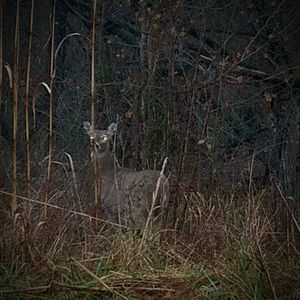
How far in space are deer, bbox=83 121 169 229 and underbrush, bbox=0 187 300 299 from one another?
0.21 metres

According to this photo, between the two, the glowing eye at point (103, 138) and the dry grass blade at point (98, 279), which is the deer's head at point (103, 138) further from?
the dry grass blade at point (98, 279)

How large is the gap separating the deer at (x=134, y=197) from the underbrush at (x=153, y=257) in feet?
0.68

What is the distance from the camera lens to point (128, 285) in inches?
204

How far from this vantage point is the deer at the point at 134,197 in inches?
252

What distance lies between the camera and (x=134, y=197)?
22.6 feet

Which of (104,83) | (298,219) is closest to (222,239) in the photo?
(298,219)

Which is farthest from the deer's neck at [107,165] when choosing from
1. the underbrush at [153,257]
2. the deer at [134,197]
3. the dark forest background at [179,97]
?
the underbrush at [153,257]

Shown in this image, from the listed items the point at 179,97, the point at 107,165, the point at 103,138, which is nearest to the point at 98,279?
the point at 179,97

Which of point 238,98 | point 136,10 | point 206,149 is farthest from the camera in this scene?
point 136,10

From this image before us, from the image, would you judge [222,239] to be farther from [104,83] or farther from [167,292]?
[104,83]

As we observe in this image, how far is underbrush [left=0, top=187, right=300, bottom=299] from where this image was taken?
4.92m

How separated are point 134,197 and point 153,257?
47.6 inches

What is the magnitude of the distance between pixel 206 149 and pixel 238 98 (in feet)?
6.72

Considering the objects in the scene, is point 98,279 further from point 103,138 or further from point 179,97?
point 103,138
